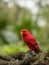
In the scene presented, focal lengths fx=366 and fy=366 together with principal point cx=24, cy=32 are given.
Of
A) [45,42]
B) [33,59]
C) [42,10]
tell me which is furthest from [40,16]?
[33,59]

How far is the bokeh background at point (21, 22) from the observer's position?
10341 millimetres

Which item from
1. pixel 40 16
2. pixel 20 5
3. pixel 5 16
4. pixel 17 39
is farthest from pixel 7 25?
pixel 20 5

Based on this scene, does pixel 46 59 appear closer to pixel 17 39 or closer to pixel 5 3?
pixel 17 39

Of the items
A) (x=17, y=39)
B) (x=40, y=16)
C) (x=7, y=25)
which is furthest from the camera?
(x=40, y=16)

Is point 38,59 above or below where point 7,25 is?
Answer: above

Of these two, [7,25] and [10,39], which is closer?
[10,39]

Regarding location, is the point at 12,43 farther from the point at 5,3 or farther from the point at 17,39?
the point at 5,3

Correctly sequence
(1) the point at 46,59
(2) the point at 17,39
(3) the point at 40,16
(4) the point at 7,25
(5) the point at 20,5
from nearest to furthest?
(1) the point at 46,59 < (2) the point at 17,39 < (4) the point at 7,25 < (3) the point at 40,16 < (5) the point at 20,5

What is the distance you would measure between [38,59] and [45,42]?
589cm

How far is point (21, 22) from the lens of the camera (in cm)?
1112

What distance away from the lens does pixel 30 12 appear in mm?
15172

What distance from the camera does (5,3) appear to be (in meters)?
15.3

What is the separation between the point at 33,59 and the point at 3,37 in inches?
228

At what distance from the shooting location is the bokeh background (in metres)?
10.3
